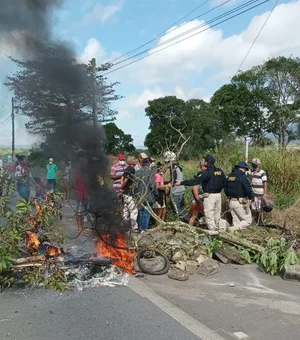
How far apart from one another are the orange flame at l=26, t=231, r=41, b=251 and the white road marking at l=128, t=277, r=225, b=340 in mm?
1374

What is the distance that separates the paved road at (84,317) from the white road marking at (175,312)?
75 mm

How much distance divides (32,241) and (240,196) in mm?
4243

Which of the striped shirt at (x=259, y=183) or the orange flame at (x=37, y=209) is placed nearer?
the orange flame at (x=37, y=209)

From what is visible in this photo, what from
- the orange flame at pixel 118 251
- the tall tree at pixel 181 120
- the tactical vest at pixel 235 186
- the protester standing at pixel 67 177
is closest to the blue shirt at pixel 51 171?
the protester standing at pixel 67 177

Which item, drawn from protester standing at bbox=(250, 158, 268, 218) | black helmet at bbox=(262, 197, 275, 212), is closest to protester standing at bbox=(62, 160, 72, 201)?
protester standing at bbox=(250, 158, 268, 218)

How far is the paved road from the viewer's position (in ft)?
12.7

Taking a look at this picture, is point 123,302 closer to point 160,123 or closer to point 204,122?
point 204,122

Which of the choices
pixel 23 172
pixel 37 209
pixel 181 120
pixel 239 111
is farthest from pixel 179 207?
pixel 239 111

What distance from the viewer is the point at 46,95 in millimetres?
6051

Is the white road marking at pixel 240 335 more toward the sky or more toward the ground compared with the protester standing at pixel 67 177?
more toward the ground

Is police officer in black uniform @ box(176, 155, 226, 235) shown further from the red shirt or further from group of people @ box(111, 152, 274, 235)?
the red shirt

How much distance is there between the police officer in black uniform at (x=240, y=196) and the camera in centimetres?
794

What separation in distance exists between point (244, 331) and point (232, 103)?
2720 centimetres

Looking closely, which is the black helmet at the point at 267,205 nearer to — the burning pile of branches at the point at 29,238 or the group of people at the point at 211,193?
the group of people at the point at 211,193
